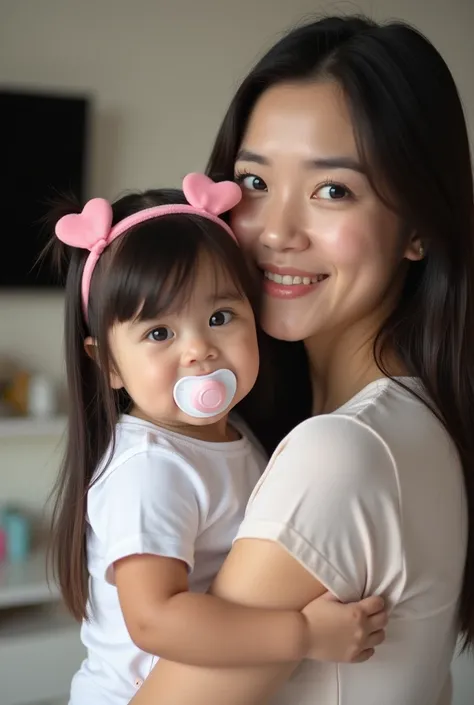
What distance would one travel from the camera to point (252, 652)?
0.82 m

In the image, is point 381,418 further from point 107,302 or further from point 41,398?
point 41,398

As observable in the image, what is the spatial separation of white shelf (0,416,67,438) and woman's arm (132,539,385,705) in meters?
2.15

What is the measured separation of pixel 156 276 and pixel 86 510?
365 millimetres

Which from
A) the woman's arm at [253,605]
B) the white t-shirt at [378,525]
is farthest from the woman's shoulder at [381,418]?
the woman's arm at [253,605]

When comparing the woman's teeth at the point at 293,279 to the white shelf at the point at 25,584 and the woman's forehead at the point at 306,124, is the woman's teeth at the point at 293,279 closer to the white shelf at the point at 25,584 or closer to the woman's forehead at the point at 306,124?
the woman's forehead at the point at 306,124

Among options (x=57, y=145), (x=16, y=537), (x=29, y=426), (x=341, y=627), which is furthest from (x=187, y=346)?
(x=16, y=537)

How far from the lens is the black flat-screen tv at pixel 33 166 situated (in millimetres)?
2869

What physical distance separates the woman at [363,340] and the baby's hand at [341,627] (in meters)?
0.02

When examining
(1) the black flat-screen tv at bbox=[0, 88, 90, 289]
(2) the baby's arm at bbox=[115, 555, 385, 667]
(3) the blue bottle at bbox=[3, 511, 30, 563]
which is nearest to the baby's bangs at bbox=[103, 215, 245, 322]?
(2) the baby's arm at bbox=[115, 555, 385, 667]

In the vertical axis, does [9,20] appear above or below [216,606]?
above

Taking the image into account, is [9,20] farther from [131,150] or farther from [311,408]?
[311,408]

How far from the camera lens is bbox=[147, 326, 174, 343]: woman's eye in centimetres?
104

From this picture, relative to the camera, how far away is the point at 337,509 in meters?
0.82

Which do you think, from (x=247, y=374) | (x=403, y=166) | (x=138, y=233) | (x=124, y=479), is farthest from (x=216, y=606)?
(x=403, y=166)
